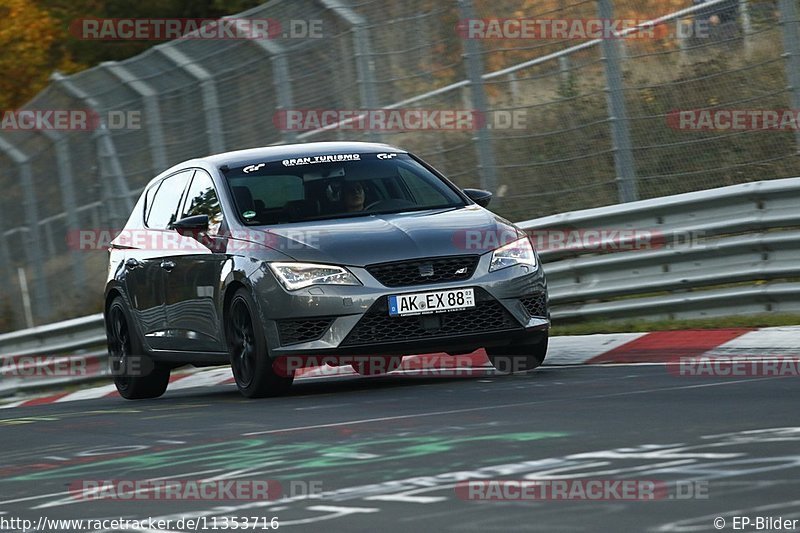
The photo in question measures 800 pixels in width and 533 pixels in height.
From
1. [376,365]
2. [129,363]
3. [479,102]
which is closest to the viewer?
[376,365]

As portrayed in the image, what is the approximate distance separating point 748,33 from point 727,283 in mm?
1781

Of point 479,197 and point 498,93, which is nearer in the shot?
point 479,197

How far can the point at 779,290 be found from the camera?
1199cm

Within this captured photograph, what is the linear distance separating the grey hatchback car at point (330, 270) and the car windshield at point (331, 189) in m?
0.01

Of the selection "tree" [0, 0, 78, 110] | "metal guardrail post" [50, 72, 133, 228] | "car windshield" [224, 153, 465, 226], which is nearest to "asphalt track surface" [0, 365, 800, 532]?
"car windshield" [224, 153, 465, 226]

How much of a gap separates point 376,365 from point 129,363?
2188mm

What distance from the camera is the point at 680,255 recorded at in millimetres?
12703

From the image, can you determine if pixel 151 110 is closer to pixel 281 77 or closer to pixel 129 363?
pixel 281 77

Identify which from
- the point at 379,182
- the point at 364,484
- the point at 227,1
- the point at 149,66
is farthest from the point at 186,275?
the point at 227,1


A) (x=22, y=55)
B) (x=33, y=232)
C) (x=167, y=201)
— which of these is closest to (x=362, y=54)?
(x=167, y=201)

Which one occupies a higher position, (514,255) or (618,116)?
(618,116)

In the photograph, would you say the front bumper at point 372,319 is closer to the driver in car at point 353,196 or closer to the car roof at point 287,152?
the driver in car at point 353,196

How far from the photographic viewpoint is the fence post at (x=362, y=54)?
15.7 metres

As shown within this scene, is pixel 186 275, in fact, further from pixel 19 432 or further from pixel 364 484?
pixel 364 484
